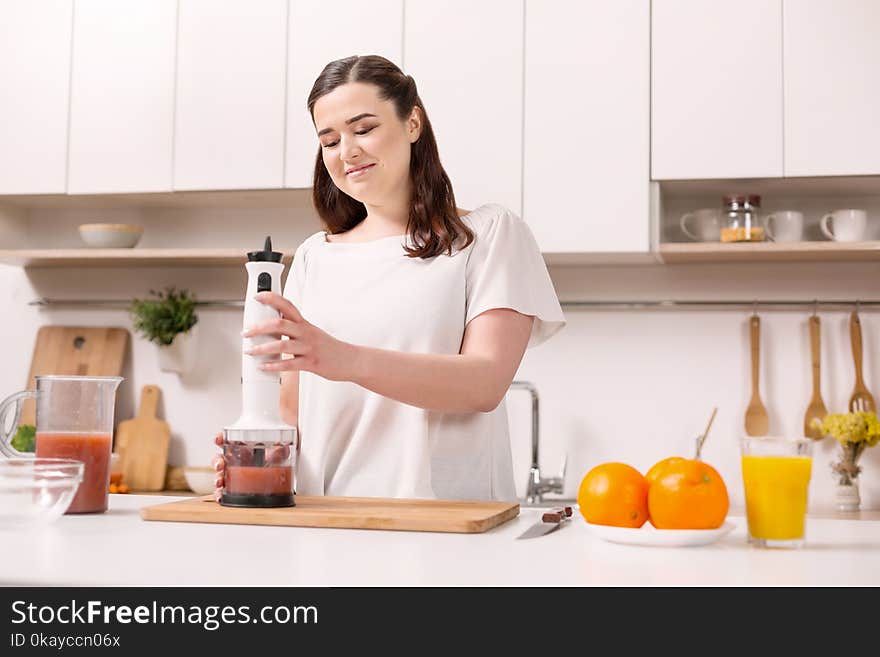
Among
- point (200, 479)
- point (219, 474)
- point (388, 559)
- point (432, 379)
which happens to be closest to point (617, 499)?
point (388, 559)

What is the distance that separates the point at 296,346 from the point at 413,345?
383mm

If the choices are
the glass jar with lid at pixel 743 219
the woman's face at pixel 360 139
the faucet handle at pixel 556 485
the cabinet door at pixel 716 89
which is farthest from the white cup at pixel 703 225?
the woman's face at pixel 360 139

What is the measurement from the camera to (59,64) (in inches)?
117

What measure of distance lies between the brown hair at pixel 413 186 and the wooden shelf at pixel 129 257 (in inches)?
43.6

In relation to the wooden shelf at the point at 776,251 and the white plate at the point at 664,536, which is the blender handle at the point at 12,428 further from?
the wooden shelf at the point at 776,251

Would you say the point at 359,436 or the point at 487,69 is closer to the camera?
the point at 359,436

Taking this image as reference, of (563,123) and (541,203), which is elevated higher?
(563,123)

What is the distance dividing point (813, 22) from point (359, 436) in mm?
1685

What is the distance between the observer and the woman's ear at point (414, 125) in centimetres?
167

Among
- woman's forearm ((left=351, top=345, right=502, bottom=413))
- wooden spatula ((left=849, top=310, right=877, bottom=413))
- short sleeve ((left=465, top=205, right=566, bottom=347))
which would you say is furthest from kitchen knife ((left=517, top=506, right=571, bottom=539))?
wooden spatula ((left=849, top=310, right=877, bottom=413))
